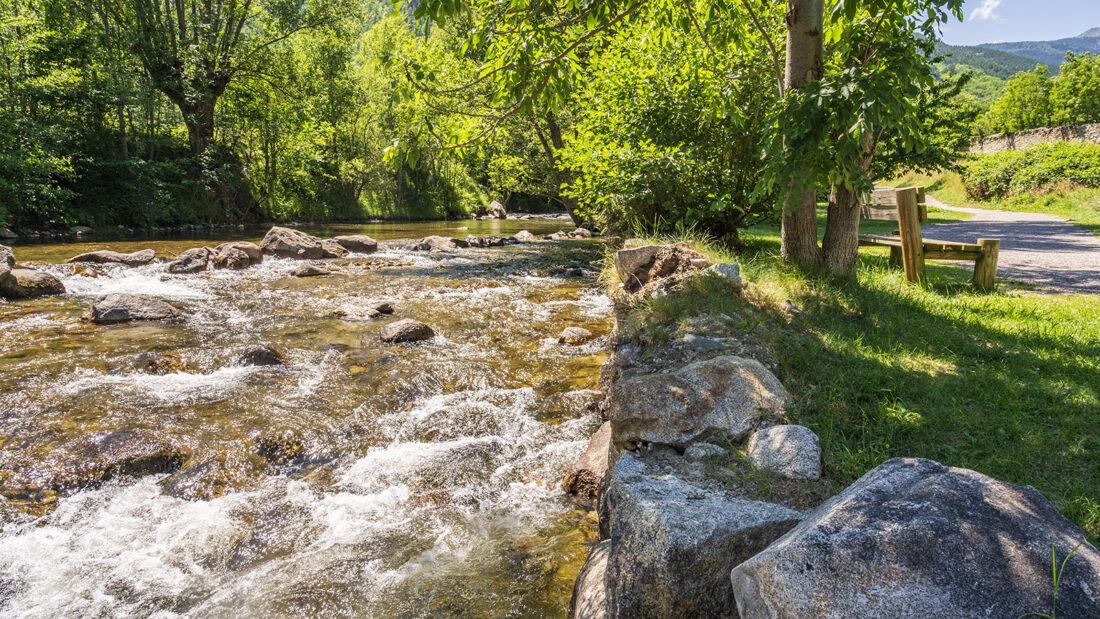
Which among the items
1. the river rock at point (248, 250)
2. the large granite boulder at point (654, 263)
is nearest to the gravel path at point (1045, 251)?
the large granite boulder at point (654, 263)

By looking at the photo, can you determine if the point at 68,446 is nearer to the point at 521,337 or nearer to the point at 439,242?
the point at 521,337

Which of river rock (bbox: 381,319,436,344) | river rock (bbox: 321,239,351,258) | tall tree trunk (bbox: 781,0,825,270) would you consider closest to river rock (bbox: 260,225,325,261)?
river rock (bbox: 321,239,351,258)

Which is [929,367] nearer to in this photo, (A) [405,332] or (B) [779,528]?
(B) [779,528]

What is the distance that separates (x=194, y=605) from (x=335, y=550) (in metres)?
0.86

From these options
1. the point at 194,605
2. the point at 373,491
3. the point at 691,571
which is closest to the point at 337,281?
the point at 373,491

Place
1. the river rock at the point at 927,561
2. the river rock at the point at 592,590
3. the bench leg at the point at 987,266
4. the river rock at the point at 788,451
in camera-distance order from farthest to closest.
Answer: the bench leg at the point at 987,266 < the river rock at the point at 788,451 < the river rock at the point at 592,590 < the river rock at the point at 927,561

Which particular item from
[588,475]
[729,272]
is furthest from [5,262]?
[729,272]

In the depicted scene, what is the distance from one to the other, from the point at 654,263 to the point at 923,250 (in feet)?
12.4

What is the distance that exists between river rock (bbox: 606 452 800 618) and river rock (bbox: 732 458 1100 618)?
1.30 ft

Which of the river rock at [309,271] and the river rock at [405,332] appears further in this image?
the river rock at [309,271]

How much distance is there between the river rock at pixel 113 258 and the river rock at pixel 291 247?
291 centimetres

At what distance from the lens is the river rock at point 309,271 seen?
14258 millimetres

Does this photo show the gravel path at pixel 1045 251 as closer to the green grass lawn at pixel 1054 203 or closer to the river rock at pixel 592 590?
the green grass lawn at pixel 1054 203

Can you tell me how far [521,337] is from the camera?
894 centimetres
